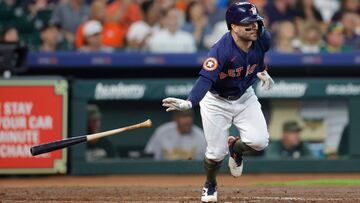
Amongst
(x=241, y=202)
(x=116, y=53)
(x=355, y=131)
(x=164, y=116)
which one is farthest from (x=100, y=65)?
(x=241, y=202)

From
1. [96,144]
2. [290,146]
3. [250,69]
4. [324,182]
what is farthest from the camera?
[290,146]

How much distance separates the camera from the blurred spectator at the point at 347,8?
45.7 ft

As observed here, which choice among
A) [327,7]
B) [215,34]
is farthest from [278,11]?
[215,34]

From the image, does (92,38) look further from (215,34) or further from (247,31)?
(247,31)

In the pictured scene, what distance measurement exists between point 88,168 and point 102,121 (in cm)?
70

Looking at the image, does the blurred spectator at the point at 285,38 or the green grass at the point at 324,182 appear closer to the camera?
the green grass at the point at 324,182

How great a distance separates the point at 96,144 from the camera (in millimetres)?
12469

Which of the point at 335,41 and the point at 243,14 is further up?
the point at 335,41

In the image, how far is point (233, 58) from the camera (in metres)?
7.97

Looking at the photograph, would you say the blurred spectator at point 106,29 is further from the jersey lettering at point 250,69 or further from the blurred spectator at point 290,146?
the jersey lettering at point 250,69

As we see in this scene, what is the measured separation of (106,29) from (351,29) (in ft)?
12.1

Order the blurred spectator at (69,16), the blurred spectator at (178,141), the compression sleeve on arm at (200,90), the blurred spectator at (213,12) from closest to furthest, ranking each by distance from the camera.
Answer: the compression sleeve on arm at (200,90) < the blurred spectator at (178,141) < the blurred spectator at (69,16) < the blurred spectator at (213,12)

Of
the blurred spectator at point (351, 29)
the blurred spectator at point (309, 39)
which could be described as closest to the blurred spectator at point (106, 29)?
the blurred spectator at point (309, 39)

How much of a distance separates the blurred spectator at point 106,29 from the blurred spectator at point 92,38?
0.21 metres
